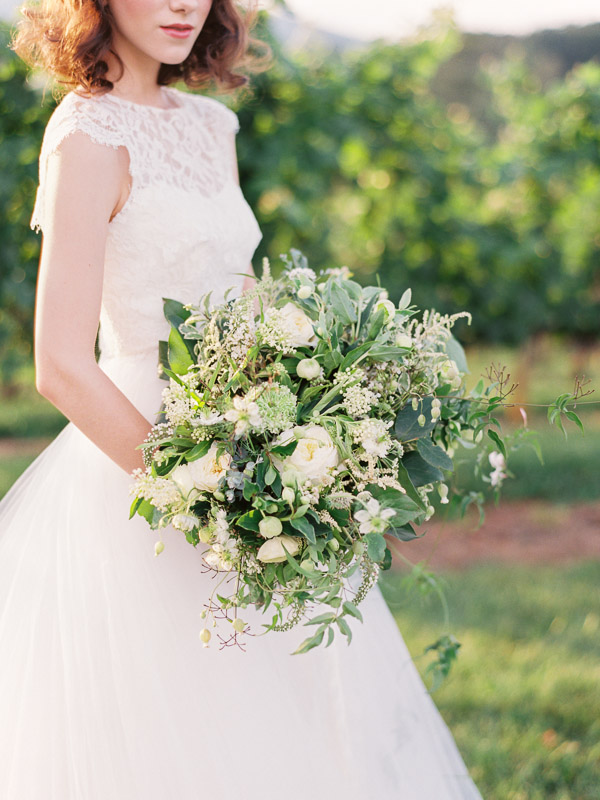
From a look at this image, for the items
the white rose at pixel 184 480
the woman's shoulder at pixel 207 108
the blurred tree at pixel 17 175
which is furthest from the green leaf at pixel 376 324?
the blurred tree at pixel 17 175

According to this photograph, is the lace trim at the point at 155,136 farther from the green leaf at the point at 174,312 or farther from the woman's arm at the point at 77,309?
the green leaf at the point at 174,312

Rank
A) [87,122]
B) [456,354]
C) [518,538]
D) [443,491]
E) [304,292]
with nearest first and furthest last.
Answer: [304,292] → [87,122] → [443,491] → [456,354] → [518,538]

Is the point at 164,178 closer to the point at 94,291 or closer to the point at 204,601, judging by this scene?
the point at 94,291

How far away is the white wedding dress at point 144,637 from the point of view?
172 centimetres

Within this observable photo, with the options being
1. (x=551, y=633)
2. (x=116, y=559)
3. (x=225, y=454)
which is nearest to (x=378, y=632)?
(x=116, y=559)

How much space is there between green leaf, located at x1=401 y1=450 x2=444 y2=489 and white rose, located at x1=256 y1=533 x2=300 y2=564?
35cm

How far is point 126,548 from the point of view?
1.84 metres

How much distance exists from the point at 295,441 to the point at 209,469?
169mm

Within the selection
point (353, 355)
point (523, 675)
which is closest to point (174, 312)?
point (353, 355)

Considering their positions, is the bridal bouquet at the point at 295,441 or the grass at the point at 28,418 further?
the grass at the point at 28,418

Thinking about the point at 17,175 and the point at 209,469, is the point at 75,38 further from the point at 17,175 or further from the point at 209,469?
the point at 17,175

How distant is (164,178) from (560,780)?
8.14 feet

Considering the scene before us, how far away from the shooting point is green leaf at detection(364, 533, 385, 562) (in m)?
1.46

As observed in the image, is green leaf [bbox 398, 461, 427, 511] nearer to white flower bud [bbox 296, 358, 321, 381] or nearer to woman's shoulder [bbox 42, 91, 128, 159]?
white flower bud [bbox 296, 358, 321, 381]
